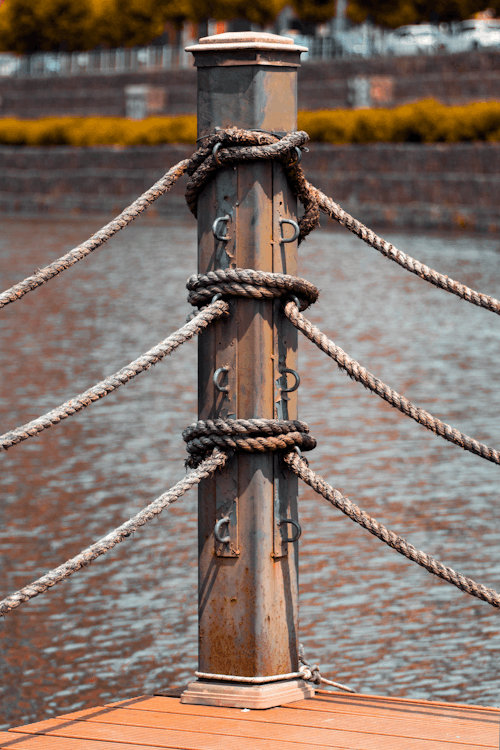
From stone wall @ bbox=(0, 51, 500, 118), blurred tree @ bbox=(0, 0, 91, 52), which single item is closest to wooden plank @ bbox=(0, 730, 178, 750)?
stone wall @ bbox=(0, 51, 500, 118)

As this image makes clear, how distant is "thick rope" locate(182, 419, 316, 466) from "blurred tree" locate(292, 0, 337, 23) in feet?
132

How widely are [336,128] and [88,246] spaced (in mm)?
24282

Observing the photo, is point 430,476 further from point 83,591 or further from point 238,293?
point 238,293

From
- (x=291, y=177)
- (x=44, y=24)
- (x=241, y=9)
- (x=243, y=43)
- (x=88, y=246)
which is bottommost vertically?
(x=88, y=246)

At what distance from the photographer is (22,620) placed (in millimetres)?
5066

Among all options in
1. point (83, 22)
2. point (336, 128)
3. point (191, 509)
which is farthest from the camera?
point (83, 22)

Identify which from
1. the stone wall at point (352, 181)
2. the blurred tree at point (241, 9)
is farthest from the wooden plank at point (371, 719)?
the blurred tree at point (241, 9)

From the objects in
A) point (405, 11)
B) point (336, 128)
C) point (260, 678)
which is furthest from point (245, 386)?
point (405, 11)

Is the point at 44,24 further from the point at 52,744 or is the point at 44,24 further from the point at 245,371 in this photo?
the point at 52,744

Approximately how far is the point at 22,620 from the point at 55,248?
Result: 1639 cm

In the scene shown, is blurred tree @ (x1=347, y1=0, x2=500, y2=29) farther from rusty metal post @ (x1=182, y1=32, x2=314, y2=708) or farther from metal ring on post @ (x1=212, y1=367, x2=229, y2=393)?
metal ring on post @ (x1=212, y1=367, x2=229, y2=393)

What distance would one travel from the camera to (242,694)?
315 centimetres

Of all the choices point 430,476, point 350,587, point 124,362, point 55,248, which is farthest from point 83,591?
point 55,248

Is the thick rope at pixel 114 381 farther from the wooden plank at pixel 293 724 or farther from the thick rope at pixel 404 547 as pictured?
the wooden plank at pixel 293 724
